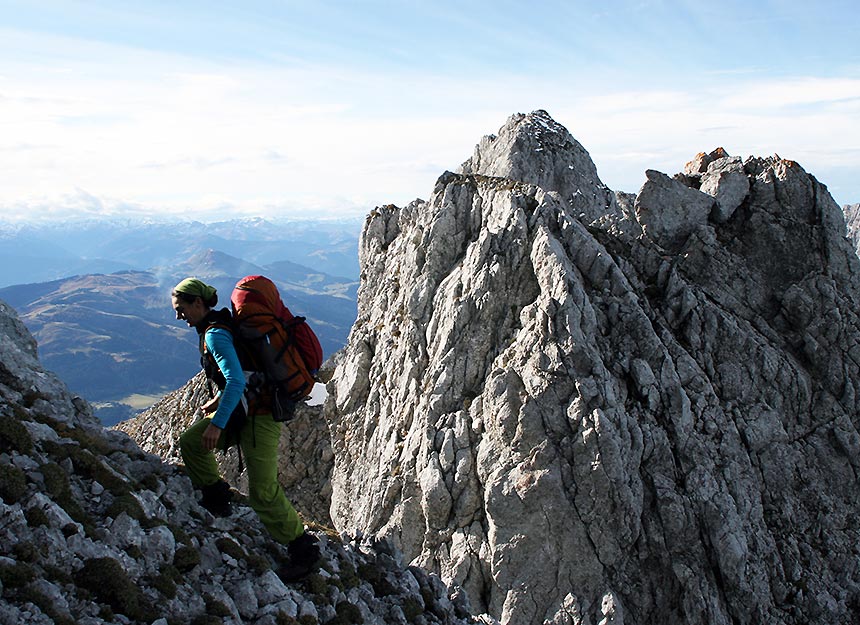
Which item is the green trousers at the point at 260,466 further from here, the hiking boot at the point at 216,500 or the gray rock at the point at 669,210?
the gray rock at the point at 669,210

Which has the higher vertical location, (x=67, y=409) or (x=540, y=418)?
(x=67, y=409)

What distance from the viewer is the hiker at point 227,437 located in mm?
12445

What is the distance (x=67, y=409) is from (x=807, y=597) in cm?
2953

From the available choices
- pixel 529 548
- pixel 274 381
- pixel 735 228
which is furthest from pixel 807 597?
pixel 274 381

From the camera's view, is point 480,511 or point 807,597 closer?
point 807,597

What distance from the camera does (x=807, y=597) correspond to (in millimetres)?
26531

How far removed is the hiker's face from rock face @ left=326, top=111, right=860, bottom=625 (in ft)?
60.0

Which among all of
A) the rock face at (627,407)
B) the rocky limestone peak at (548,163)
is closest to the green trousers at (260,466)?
the rock face at (627,407)

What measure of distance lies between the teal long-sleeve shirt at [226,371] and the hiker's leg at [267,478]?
101 cm

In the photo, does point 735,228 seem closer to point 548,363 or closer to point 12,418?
point 548,363

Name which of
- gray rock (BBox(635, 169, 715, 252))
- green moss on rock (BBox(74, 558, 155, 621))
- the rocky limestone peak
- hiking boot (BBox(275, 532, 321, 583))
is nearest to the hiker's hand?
green moss on rock (BBox(74, 558, 155, 621))

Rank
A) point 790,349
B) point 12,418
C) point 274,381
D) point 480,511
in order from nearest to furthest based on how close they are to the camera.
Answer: point 12,418
point 274,381
point 480,511
point 790,349

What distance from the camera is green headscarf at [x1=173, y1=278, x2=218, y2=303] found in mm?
12836

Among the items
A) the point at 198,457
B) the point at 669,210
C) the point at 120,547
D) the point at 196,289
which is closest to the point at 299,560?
the point at 198,457
